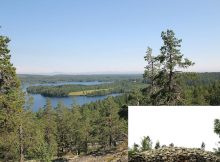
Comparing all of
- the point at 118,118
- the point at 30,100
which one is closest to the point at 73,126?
the point at 118,118

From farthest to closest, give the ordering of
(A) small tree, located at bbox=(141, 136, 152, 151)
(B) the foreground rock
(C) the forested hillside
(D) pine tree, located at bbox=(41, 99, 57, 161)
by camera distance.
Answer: (D) pine tree, located at bbox=(41, 99, 57, 161)
(C) the forested hillside
(A) small tree, located at bbox=(141, 136, 152, 151)
(B) the foreground rock

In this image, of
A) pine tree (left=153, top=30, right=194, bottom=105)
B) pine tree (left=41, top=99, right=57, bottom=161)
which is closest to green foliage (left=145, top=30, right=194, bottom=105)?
pine tree (left=153, top=30, right=194, bottom=105)

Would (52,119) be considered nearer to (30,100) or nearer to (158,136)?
(30,100)

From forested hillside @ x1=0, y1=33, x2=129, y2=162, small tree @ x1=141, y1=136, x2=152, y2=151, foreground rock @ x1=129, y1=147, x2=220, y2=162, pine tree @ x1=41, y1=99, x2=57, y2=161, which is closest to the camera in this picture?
foreground rock @ x1=129, y1=147, x2=220, y2=162

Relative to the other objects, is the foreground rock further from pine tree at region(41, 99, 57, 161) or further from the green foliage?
pine tree at region(41, 99, 57, 161)

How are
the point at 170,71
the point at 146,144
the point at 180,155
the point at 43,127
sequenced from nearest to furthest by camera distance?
1. the point at 180,155
2. the point at 146,144
3. the point at 170,71
4. the point at 43,127

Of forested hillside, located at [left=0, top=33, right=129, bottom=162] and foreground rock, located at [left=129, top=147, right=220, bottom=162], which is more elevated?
foreground rock, located at [left=129, top=147, right=220, bottom=162]

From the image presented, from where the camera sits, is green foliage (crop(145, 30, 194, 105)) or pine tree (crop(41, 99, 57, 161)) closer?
green foliage (crop(145, 30, 194, 105))

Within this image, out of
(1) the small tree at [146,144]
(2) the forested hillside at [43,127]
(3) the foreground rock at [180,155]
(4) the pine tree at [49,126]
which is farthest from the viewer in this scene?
(4) the pine tree at [49,126]

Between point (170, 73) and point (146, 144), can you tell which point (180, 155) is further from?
point (170, 73)

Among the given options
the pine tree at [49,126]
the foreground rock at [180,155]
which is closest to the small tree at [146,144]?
the foreground rock at [180,155]

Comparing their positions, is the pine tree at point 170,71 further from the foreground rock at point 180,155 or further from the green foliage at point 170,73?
the foreground rock at point 180,155

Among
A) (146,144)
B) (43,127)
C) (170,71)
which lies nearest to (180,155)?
(146,144)

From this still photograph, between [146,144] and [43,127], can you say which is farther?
[43,127]
